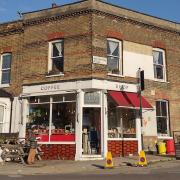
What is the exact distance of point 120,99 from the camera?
18000 millimetres

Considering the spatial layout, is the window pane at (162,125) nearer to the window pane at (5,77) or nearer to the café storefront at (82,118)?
the café storefront at (82,118)

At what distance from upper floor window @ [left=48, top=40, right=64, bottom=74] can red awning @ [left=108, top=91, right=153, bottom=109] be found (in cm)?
336

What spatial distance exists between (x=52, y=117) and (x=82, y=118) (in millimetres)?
1884

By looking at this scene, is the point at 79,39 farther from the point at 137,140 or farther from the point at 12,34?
the point at 137,140

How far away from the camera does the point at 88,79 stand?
699 inches

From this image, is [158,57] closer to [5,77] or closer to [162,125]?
[162,125]

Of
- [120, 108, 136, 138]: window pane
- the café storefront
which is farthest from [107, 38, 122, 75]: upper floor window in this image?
[120, 108, 136, 138]: window pane

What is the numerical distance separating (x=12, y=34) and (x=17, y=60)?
1.85 m

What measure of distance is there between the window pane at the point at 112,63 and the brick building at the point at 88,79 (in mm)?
58

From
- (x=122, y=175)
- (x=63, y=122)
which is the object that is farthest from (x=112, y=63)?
(x=122, y=175)

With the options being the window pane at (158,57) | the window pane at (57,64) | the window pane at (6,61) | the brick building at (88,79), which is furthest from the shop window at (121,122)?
the window pane at (6,61)

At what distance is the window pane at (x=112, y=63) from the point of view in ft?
62.2

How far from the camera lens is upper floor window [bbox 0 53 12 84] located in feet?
68.7

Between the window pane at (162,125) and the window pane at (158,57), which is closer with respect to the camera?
→ the window pane at (162,125)
